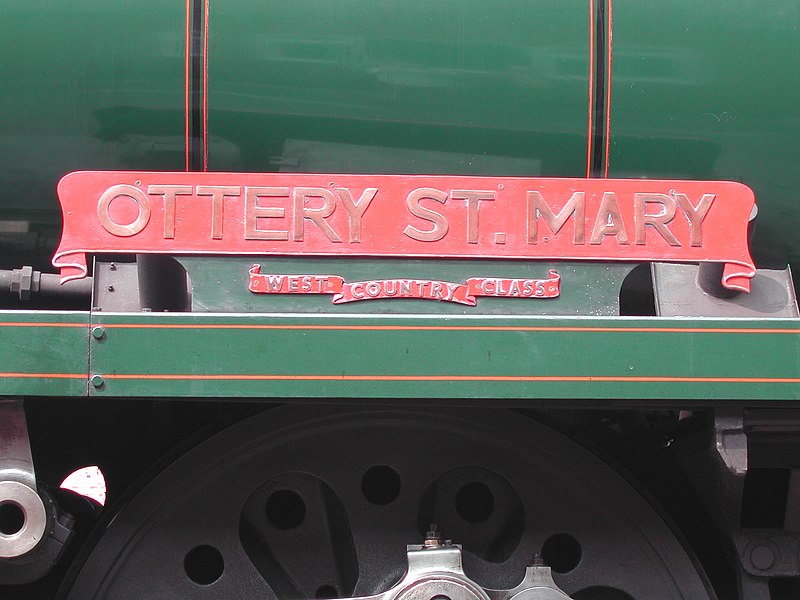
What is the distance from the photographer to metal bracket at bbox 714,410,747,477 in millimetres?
2111

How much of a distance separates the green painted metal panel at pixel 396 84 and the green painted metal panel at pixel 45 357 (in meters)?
0.54

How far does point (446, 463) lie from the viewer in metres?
2.37

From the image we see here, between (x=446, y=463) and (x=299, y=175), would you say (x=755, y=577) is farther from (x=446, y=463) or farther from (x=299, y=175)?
(x=299, y=175)

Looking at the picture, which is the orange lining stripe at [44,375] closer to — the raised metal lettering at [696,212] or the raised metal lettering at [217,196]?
the raised metal lettering at [217,196]

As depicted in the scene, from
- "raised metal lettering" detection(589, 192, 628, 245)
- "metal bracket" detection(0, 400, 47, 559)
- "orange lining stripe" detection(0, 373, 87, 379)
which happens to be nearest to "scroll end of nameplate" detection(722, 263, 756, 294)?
"raised metal lettering" detection(589, 192, 628, 245)

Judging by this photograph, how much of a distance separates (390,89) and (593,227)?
0.59 metres

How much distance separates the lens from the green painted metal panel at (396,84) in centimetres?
220

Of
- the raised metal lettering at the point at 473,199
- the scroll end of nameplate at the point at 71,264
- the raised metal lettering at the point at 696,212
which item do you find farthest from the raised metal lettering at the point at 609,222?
the scroll end of nameplate at the point at 71,264

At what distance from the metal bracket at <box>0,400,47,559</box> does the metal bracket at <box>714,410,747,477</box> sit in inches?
60.6

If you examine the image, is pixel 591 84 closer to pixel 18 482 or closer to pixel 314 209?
pixel 314 209

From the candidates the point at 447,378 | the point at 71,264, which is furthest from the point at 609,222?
the point at 71,264

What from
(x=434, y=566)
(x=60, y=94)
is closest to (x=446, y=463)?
(x=434, y=566)

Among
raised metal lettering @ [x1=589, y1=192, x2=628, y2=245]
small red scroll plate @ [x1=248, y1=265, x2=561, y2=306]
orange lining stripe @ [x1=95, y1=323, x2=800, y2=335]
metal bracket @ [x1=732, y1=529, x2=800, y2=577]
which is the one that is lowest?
metal bracket @ [x1=732, y1=529, x2=800, y2=577]

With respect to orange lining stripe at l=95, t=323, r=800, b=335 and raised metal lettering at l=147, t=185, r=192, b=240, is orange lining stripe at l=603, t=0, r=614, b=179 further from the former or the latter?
raised metal lettering at l=147, t=185, r=192, b=240
